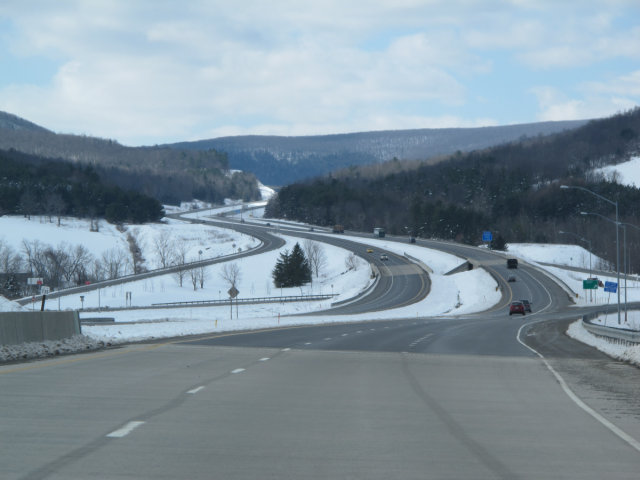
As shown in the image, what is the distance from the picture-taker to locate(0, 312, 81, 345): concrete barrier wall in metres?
20.7

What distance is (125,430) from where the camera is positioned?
392 inches

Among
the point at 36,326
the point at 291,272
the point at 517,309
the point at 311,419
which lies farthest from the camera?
the point at 291,272

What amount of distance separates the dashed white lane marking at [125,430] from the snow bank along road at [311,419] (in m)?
0.02

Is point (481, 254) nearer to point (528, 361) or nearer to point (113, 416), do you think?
point (528, 361)

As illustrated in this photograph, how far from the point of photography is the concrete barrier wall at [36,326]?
67.8 ft

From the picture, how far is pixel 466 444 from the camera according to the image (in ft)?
31.4

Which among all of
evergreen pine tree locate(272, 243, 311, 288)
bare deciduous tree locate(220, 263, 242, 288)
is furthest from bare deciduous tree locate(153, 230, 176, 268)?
evergreen pine tree locate(272, 243, 311, 288)

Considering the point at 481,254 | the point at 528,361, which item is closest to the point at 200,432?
the point at 528,361

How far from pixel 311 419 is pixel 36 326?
44.9 ft

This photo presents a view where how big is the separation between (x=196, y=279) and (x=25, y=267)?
31.5 m

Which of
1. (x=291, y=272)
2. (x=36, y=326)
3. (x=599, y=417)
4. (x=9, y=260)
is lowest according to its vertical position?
(x=599, y=417)

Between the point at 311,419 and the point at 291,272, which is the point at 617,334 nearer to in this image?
the point at 311,419

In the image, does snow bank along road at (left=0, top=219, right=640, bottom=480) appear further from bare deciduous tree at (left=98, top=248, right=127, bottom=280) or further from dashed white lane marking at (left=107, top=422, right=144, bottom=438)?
bare deciduous tree at (left=98, top=248, right=127, bottom=280)

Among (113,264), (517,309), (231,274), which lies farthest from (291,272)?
(517,309)
